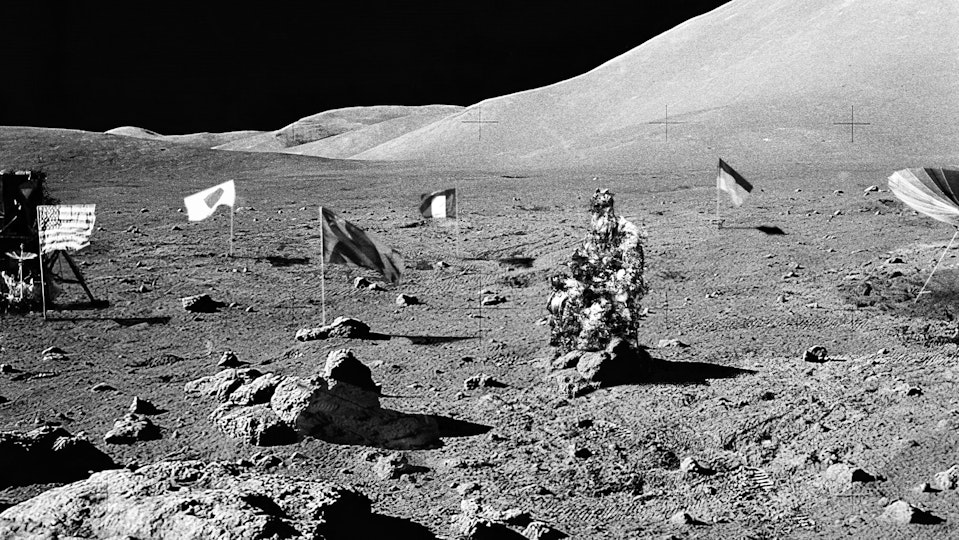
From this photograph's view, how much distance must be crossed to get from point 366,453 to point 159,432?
60.9 inches

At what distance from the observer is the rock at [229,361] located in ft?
28.1

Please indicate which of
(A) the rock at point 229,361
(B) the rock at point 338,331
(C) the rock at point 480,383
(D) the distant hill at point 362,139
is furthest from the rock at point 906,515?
(D) the distant hill at point 362,139

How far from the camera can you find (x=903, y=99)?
3278cm

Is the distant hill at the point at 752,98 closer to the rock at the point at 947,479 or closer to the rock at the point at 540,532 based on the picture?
the rock at the point at 947,479

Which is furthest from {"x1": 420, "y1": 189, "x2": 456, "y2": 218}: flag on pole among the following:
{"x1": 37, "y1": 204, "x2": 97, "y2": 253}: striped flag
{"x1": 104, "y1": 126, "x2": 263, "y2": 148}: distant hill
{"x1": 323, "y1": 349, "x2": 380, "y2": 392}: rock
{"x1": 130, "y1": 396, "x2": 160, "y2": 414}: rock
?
{"x1": 104, "y1": 126, "x2": 263, "y2": 148}: distant hill

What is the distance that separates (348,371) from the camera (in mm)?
7395

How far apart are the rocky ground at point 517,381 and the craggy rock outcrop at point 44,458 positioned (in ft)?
0.07

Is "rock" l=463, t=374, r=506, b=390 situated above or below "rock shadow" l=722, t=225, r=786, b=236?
below

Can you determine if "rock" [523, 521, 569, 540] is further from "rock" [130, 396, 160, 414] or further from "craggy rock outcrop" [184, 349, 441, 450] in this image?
"rock" [130, 396, 160, 414]

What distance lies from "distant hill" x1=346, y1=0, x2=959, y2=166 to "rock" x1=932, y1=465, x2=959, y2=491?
21817mm

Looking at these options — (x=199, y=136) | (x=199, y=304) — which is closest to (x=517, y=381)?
(x=199, y=304)

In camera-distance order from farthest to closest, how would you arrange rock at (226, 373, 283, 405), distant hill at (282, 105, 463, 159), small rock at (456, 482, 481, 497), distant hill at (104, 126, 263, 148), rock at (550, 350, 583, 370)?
distant hill at (104, 126, 263, 148) < distant hill at (282, 105, 463, 159) < rock at (550, 350, 583, 370) < rock at (226, 373, 283, 405) < small rock at (456, 482, 481, 497)

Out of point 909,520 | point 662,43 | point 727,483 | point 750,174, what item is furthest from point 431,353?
point 662,43

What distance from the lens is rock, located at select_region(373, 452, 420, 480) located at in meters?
5.90
